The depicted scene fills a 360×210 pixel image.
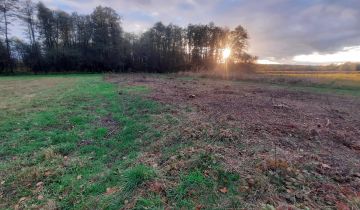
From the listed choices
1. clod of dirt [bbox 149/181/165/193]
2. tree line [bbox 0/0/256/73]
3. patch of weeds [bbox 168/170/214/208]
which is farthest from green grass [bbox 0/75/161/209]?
tree line [bbox 0/0/256/73]

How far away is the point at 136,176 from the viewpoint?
2980 millimetres

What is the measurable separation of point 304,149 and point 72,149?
197 inches

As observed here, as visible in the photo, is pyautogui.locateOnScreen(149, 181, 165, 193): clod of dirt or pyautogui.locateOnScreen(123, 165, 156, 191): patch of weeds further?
pyautogui.locateOnScreen(123, 165, 156, 191): patch of weeds

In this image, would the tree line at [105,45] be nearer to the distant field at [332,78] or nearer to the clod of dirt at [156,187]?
the distant field at [332,78]

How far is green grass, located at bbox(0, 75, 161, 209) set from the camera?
273 cm

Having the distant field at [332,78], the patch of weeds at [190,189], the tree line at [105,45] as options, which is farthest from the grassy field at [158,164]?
the tree line at [105,45]

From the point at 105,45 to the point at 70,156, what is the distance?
37.0 meters

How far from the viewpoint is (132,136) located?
481 cm

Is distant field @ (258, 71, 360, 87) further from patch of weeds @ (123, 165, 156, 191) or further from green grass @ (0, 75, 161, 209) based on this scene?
patch of weeds @ (123, 165, 156, 191)

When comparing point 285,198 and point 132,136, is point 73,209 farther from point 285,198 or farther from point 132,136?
point 285,198

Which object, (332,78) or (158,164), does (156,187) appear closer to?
(158,164)

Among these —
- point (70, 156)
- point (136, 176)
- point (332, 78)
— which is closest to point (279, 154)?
point (136, 176)

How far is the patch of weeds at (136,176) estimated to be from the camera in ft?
Answer: 9.35

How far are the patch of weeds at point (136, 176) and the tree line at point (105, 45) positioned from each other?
37292mm
